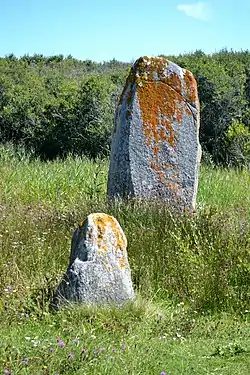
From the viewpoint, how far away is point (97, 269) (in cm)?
614

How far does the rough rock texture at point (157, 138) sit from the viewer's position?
9047 millimetres

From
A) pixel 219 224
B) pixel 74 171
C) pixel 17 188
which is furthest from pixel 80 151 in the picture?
pixel 219 224

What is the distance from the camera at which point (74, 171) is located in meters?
12.7

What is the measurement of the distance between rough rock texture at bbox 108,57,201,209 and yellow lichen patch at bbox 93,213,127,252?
254 cm

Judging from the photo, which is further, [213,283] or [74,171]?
[74,171]

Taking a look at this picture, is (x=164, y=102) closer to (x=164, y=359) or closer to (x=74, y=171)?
(x=74, y=171)

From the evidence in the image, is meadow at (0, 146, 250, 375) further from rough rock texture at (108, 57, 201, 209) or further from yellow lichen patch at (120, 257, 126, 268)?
rough rock texture at (108, 57, 201, 209)

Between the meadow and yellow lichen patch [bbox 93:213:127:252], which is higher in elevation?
yellow lichen patch [bbox 93:213:127:252]

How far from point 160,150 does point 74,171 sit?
386cm

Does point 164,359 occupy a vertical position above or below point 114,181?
below

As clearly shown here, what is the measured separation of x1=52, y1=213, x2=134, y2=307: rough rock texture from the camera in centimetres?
609

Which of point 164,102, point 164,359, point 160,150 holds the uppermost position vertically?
point 164,102

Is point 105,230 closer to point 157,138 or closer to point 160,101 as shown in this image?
point 157,138

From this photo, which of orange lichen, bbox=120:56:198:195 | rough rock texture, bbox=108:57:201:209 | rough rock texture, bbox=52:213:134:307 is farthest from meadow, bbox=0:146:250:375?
orange lichen, bbox=120:56:198:195
